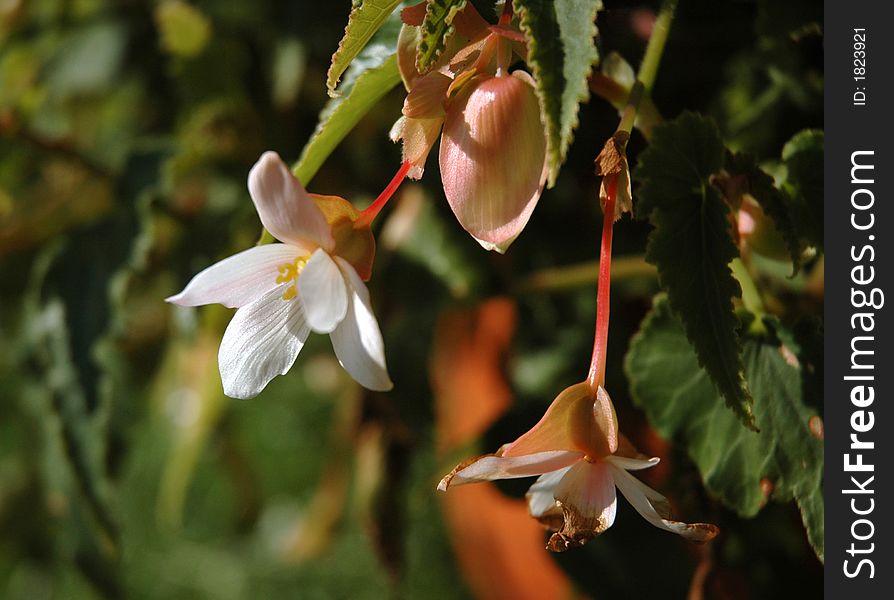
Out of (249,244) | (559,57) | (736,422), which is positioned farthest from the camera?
(249,244)

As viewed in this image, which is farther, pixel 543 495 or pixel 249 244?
pixel 249 244

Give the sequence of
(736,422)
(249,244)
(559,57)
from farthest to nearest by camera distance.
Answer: (249,244) < (736,422) < (559,57)

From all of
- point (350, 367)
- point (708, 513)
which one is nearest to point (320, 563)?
point (708, 513)

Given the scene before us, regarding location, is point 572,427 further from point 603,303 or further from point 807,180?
point 807,180

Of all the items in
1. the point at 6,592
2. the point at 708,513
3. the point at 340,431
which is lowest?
the point at 6,592

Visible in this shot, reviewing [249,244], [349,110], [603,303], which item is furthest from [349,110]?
[249,244]

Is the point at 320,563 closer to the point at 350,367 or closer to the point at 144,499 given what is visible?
the point at 144,499
